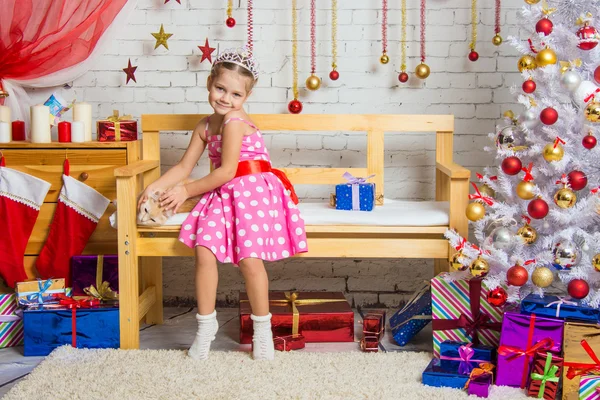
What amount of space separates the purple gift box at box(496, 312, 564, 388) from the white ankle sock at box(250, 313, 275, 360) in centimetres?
Answer: 76

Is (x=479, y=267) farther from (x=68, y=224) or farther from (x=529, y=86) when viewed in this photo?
(x=68, y=224)

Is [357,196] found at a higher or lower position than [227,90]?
lower

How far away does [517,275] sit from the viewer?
2.34 meters

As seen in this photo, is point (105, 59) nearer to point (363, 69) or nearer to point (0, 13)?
point (0, 13)

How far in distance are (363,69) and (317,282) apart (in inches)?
40.3

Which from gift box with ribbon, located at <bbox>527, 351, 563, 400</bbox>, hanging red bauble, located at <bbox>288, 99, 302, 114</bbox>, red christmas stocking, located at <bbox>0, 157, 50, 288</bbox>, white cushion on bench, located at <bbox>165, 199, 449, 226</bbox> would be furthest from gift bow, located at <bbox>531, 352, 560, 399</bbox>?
red christmas stocking, located at <bbox>0, 157, 50, 288</bbox>

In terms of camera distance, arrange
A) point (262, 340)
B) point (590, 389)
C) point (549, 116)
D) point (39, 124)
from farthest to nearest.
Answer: point (39, 124)
point (262, 340)
point (549, 116)
point (590, 389)

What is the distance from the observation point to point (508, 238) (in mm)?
2428

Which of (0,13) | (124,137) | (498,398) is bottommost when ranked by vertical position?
(498,398)

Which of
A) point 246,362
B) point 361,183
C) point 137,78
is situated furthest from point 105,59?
point 246,362

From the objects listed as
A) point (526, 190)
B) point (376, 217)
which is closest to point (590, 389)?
point (526, 190)

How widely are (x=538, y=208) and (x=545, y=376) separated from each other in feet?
1.76

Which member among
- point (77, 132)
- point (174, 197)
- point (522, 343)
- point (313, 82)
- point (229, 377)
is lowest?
point (229, 377)

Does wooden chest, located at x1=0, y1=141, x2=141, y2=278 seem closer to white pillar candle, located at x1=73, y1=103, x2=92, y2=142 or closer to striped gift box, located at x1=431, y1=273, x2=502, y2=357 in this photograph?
white pillar candle, located at x1=73, y1=103, x2=92, y2=142
